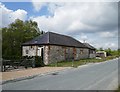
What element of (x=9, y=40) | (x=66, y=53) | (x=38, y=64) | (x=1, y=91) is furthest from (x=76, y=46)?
(x=1, y=91)

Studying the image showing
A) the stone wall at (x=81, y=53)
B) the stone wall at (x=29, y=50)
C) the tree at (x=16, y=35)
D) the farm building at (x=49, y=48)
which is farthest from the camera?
the tree at (x=16, y=35)

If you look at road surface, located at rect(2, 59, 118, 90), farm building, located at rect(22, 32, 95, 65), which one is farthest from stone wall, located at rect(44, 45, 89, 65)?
road surface, located at rect(2, 59, 118, 90)

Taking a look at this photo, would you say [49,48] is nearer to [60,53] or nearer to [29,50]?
[29,50]

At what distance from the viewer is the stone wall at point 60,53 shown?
47625mm

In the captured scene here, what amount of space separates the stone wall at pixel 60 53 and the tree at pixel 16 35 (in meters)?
14.5

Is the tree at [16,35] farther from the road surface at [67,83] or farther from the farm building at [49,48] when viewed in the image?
the road surface at [67,83]

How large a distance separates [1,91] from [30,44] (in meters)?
37.6

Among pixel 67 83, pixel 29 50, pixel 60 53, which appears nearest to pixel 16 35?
pixel 29 50

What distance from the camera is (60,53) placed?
52312mm

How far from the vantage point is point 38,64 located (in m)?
37.3

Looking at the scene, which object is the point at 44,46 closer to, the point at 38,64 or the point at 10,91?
the point at 38,64

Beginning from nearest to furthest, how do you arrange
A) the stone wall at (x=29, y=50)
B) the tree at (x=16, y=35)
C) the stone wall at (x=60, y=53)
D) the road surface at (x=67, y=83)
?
the road surface at (x=67, y=83) < the stone wall at (x=60, y=53) < the stone wall at (x=29, y=50) < the tree at (x=16, y=35)

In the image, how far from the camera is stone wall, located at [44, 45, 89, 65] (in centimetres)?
4762

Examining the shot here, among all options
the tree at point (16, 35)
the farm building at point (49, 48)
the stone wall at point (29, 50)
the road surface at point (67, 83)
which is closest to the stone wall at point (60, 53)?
the farm building at point (49, 48)
